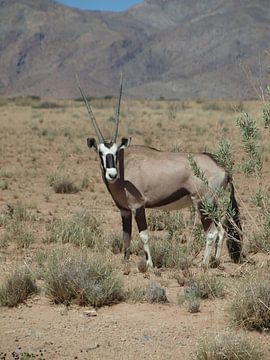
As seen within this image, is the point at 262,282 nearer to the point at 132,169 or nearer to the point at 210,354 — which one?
the point at 210,354

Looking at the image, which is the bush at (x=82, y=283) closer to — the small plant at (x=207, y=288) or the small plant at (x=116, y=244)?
the small plant at (x=207, y=288)

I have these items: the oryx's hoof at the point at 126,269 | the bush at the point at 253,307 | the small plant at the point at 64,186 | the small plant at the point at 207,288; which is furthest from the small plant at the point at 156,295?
the small plant at the point at 64,186

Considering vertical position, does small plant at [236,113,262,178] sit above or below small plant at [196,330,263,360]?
above

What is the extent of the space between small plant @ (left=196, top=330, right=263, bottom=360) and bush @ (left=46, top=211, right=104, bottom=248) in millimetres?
4607

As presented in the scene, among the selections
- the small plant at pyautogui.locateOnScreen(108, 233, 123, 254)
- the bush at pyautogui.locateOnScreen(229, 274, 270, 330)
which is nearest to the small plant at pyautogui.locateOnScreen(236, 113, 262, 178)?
the bush at pyautogui.locateOnScreen(229, 274, 270, 330)

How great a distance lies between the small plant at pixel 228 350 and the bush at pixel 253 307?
0.68m

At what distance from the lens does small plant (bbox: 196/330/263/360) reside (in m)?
5.14

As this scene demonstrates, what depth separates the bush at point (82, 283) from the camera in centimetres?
670

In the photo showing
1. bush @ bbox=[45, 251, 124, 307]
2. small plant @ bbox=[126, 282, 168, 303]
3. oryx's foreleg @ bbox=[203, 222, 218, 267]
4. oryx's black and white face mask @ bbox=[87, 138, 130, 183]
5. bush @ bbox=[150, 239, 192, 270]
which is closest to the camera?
bush @ bbox=[45, 251, 124, 307]

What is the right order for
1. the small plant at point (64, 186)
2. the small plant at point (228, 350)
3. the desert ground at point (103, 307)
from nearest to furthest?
the small plant at point (228, 350) → the desert ground at point (103, 307) → the small plant at point (64, 186)

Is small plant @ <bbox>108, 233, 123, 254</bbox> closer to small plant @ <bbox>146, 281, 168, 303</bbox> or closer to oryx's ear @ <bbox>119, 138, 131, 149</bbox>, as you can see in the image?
oryx's ear @ <bbox>119, 138, 131, 149</bbox>

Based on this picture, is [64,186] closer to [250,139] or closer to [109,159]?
[109,159]

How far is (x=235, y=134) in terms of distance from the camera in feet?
101

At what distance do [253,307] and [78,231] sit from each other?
16.1 ft
